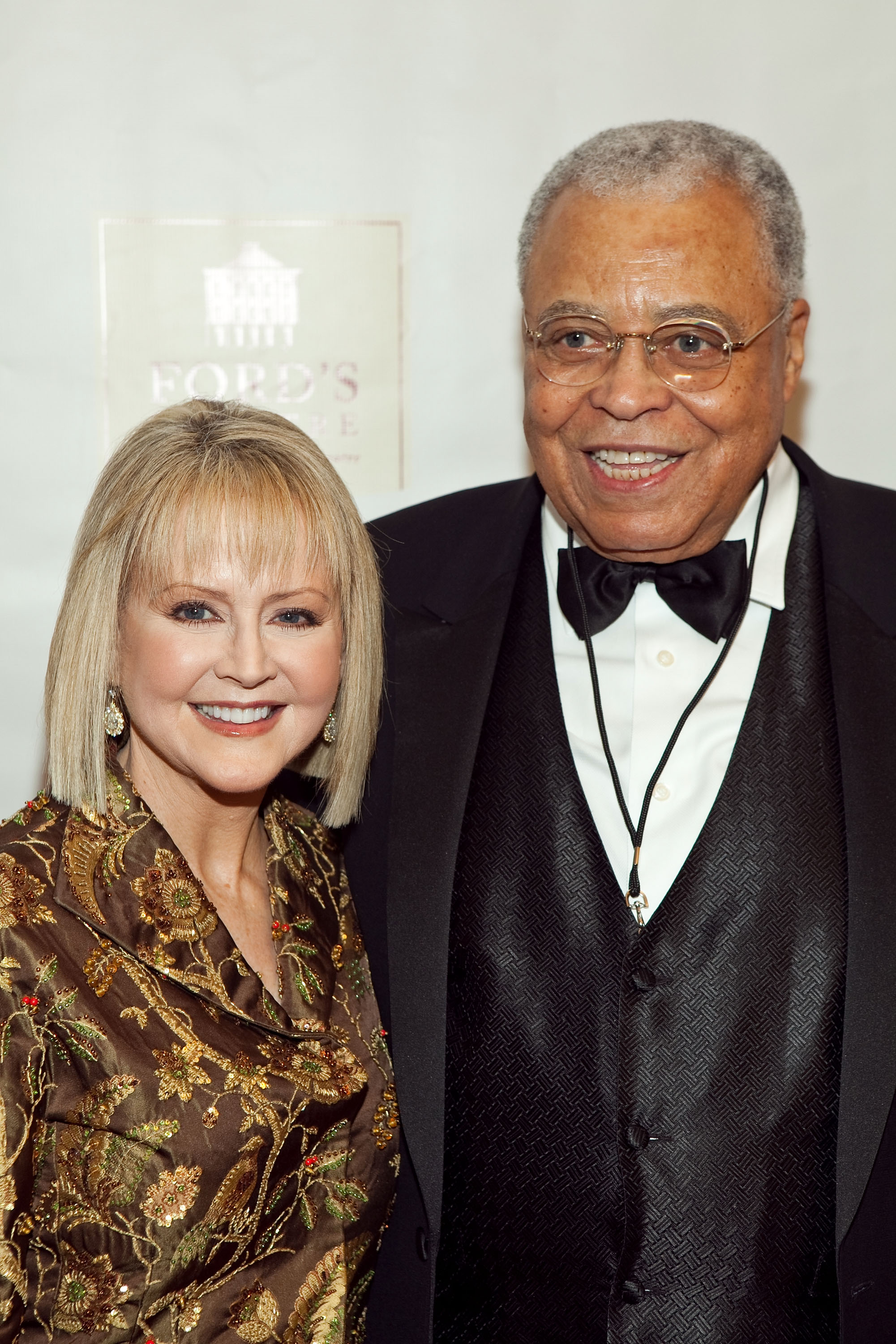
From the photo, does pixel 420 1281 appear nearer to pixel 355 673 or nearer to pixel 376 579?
pixel 355 673

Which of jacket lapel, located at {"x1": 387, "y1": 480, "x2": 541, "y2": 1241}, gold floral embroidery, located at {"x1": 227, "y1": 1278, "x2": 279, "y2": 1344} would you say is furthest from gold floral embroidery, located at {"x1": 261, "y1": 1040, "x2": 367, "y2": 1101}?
gold floral embroidery, located at {"x1": 227, "y1": 1278, "x2": 279, "y2": 1344}

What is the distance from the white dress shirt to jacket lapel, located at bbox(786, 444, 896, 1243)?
0.30 feet

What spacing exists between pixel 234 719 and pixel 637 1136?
71cm

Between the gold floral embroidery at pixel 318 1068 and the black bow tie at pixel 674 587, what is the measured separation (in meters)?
0.67

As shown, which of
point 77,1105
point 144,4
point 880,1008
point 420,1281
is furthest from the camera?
point 144,4

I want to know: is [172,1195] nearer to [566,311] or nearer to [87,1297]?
[87,1297]

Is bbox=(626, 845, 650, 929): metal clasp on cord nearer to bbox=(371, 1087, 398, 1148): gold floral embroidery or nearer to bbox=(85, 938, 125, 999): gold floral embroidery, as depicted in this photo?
bbox=(371, 1087, 398, 1148): gold floral embroidery

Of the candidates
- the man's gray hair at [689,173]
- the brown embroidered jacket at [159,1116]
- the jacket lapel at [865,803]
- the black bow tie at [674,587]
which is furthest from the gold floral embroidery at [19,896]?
the man's gray hair at [689,173]

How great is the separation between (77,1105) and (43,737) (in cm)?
107

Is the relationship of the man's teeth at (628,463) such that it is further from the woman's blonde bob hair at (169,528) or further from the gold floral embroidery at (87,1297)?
the gold floral embroidery at (87,1297)

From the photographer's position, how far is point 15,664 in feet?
7.66

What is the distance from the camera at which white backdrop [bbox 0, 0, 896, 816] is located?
7.32 feet

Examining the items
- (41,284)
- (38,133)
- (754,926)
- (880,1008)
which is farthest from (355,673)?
(38,133)

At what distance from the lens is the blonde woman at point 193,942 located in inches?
53.9
